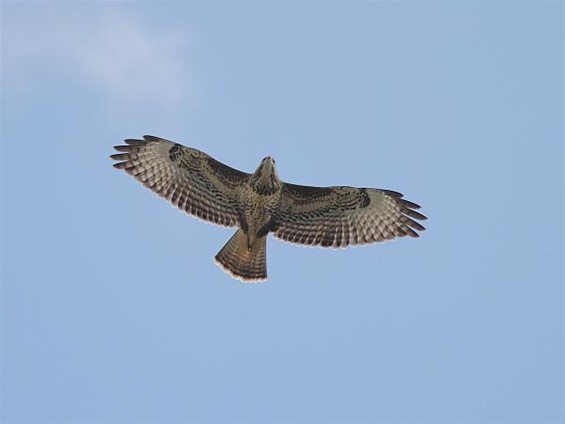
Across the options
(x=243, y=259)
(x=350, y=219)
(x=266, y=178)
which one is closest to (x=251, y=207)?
(x=266, y=178)

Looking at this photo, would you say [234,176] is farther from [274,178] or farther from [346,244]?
[346,244]

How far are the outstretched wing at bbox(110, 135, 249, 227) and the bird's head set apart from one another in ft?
1.75

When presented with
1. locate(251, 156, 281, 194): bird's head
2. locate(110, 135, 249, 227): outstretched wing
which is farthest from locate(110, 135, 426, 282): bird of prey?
locate(251, 156, 281, 194): bird's head

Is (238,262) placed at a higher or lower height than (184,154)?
lower

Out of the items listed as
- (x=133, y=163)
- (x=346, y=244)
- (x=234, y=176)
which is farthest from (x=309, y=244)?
(x=133, y=163)

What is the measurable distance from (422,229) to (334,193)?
4.59ft

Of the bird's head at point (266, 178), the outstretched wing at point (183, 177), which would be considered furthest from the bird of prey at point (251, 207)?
the bird's head at point (266, 178)

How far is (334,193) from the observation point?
51.5ft

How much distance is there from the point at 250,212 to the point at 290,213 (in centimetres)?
68

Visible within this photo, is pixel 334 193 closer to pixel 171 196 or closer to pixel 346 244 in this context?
pixel 346 244

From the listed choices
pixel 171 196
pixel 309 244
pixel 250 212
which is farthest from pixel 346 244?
pixel 171 196

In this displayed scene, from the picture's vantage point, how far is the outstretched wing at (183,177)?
51.2ft

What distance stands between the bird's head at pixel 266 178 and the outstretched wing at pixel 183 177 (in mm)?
533

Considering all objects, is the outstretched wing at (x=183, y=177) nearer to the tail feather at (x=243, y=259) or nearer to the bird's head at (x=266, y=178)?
the tail feather at (x=243, y=259)
